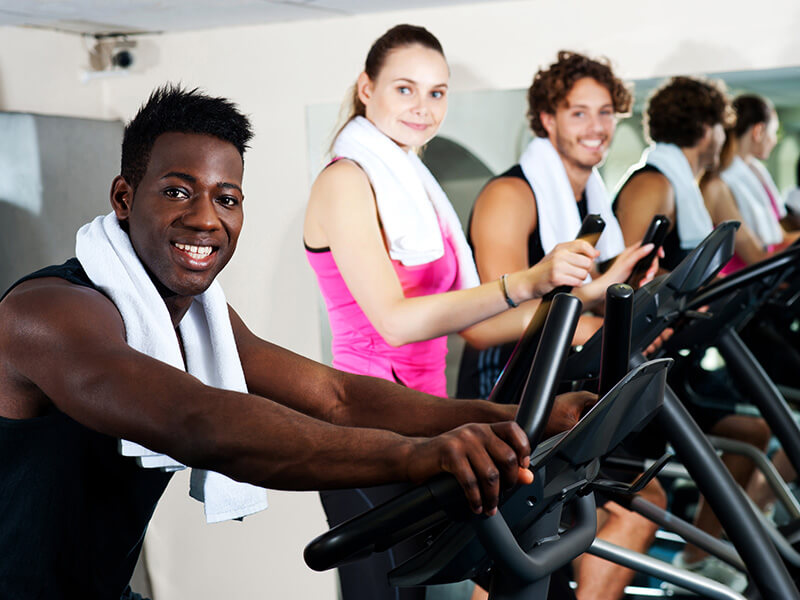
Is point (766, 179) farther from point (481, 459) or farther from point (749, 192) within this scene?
point (481, 459)

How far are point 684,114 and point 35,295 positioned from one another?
2274 mm

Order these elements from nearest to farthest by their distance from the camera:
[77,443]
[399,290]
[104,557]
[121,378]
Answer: [121,378] → [77,443] → [104,557] → [399,290]

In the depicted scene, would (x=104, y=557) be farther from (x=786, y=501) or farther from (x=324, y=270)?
(x=786, y=501)

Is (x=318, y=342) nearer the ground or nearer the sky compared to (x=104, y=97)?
nearer the ground

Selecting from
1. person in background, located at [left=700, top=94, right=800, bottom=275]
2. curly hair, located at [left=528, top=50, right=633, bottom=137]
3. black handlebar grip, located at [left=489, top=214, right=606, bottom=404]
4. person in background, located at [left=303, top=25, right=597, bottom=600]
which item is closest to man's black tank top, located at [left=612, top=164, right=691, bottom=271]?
person in background, located at [left=700, top=94, right=800, bottom=275]

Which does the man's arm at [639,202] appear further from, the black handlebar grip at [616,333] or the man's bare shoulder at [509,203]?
the black handlebar grip at [616,333]

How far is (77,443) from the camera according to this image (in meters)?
1.35

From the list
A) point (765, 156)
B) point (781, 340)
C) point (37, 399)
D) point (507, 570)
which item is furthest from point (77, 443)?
point (781, 340)

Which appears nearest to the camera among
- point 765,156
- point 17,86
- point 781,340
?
point 17,86

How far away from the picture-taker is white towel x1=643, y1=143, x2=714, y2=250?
312cm

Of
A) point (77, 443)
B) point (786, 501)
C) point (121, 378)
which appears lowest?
point (786, 501)

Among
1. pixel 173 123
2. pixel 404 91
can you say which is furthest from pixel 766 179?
pixel 173 123

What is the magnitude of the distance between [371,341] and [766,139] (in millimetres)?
1620

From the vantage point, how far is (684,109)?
9.66ft
